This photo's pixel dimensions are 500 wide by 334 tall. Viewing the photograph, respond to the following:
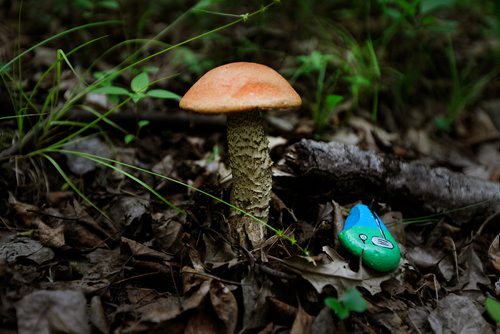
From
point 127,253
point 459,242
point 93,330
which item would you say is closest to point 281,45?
point 459,242

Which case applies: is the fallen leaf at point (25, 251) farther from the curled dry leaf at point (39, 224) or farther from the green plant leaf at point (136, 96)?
the green plant leaf at point (136, 96)

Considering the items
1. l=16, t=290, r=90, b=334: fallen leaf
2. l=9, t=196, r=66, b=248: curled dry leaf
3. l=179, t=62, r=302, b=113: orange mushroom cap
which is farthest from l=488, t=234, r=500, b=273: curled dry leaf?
l=9, t=196, r=66, b=248: curled dry leaf

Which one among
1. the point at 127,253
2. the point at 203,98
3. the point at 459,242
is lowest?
the point at 459,242

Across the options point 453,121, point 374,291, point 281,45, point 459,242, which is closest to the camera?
point 374,291

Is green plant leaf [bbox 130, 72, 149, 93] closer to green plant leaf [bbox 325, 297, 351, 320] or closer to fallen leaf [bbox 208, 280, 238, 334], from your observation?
fallen leaf [bbox 208, 280, 238, 334]

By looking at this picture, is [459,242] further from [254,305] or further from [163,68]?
[163,68]

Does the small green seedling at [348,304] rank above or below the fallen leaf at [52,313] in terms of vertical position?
below

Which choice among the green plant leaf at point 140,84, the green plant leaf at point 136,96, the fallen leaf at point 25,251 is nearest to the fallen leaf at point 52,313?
the fallen leaf at point 25,251
